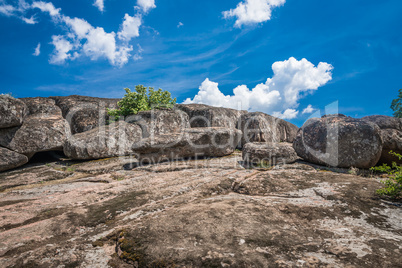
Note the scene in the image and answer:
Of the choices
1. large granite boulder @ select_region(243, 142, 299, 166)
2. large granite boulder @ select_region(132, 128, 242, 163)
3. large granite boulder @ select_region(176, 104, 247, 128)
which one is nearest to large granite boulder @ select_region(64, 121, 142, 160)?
large granite boulder @ select_region(132, 128, 242, 163)

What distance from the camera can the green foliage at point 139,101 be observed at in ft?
59.3

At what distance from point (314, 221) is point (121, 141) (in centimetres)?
1148

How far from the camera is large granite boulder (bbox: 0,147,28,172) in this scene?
10422 mm

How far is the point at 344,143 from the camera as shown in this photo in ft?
28.4

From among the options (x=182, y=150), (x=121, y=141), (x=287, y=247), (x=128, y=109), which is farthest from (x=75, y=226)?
(x=128, y=109)

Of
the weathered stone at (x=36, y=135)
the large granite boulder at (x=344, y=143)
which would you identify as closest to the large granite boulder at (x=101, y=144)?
the weathered stone at (x=36, y=135)

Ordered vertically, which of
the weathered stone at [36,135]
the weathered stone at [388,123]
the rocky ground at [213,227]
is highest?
the weathered stone at [388,123]

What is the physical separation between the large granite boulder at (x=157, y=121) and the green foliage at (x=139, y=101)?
10.0 feet

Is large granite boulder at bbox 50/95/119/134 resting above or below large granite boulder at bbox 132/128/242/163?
above

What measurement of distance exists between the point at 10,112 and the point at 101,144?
4.82 metres

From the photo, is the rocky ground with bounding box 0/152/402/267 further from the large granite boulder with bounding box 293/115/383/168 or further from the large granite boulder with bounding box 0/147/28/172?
the large granite boulder with bounding box 0/147/28/172

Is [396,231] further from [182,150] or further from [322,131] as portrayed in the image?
[182,150]

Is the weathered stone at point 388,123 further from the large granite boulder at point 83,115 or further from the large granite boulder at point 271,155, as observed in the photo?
the large granite boulder at point 83,115

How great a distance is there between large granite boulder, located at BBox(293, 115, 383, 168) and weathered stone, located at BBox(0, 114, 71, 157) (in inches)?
555
